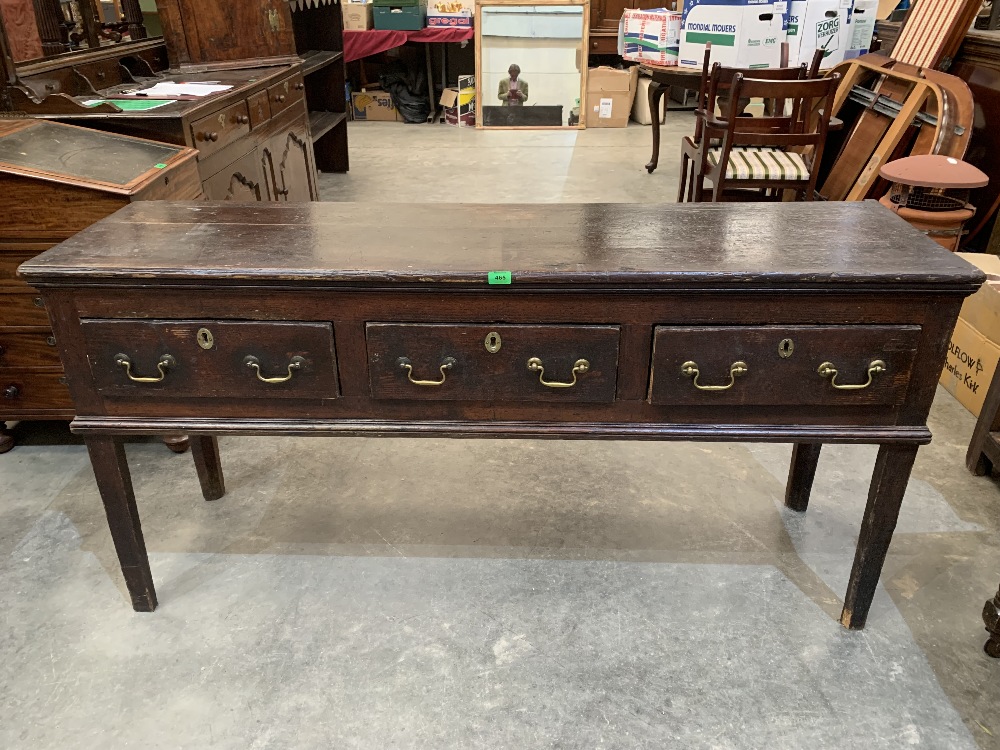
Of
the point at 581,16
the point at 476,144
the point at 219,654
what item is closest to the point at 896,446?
the point at 219,654

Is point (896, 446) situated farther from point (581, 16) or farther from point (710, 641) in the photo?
point (581, 16)

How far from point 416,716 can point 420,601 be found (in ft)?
1.09

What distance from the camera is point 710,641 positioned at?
175cm

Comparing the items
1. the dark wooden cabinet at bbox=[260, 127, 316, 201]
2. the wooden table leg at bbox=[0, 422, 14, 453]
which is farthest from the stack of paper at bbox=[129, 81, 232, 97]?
the wooden table leg at bbox=[0, 422, 14, 453]

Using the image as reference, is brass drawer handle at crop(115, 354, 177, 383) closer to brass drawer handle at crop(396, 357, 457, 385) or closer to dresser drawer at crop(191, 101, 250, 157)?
brass drawer handle at crop(396, 357, 457, 385)

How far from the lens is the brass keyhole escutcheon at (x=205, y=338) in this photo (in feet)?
4.93

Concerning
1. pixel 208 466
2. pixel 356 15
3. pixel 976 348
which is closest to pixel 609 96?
pixel 356 15

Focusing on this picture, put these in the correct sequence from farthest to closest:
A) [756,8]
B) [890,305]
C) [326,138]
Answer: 1. [326,138]
2. [756,8]
3. [890,305]

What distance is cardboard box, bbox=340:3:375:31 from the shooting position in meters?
7.22

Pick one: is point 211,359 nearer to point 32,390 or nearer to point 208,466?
point 208,466

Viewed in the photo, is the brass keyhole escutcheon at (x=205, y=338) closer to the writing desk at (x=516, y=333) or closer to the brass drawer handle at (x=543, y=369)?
the writing desk at (x=516, y=333)

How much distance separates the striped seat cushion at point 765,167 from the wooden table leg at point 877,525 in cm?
239

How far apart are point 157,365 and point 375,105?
6.81 m

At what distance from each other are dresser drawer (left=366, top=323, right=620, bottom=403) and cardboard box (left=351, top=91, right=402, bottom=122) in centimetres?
678
